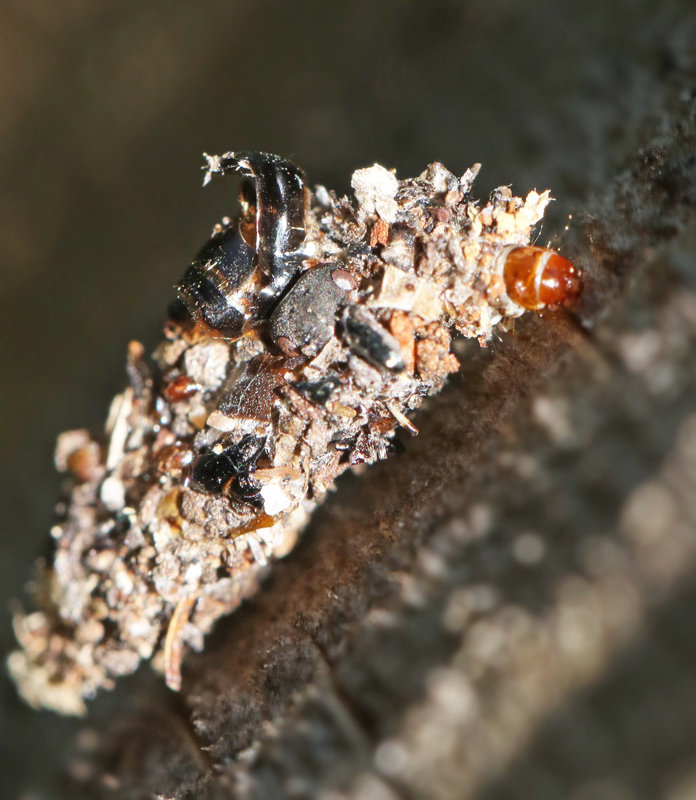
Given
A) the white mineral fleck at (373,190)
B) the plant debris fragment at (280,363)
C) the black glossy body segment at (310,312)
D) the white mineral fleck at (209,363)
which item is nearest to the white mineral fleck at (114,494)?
the plant debris fragment at (280,363)

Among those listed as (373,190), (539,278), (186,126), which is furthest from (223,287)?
(186,126)

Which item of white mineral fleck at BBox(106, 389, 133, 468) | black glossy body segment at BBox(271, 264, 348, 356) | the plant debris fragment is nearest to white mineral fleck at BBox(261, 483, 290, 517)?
the plant debris fragment

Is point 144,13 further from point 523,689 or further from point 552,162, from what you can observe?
point 523,689

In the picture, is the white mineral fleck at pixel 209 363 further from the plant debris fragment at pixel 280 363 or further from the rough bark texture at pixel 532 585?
the rough bark texture at pixel 532 585

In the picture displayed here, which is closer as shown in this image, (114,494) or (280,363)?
(280,363)

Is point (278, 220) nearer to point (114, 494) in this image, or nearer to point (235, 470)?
point (235, 470)

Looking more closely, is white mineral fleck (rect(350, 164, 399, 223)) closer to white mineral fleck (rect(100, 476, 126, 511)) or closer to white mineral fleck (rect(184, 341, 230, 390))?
white mineral fleck (rect(184, 341, 230, 390))
